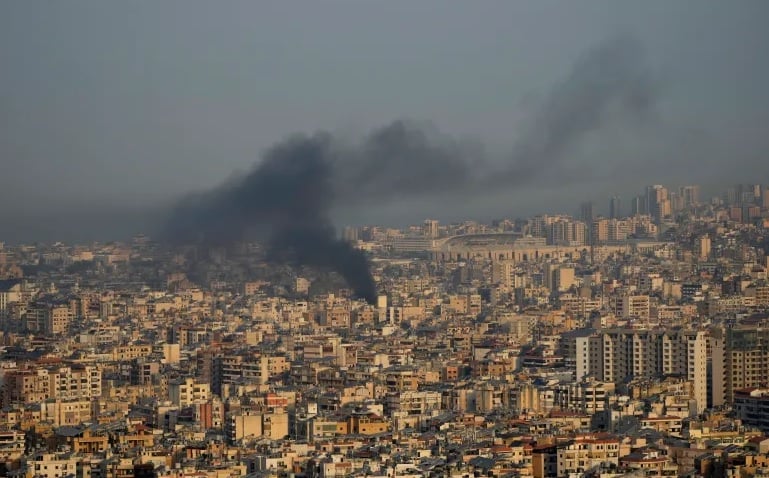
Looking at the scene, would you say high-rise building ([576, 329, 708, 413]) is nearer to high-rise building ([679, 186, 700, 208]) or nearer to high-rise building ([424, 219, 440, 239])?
high-rise building ([679, 186, 700, 208])

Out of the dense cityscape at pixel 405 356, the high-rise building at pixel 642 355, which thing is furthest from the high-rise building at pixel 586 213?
the high-rise building at pixel 642 355

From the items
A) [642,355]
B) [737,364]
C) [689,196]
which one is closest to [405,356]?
[642,355]

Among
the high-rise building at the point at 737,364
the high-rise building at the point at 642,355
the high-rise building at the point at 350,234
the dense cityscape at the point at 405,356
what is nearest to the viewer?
the dense cityscape at the point at 405,356

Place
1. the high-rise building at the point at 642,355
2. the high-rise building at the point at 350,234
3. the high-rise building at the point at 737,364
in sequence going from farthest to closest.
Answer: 1. the high-rise building at the point at 350,234
2. the high-rise building at the point at 642,355
3. the high-rise building at the point at 737,364

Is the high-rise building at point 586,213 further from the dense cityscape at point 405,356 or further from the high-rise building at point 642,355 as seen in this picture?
the high-rise building at point 642,355

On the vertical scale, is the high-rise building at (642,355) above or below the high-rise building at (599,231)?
below

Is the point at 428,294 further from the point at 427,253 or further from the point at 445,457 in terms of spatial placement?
the point at 445,457

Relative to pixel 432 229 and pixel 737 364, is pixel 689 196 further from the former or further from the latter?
pixel 737 364

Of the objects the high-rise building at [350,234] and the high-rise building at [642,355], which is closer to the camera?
the high-rise building at [642,355]

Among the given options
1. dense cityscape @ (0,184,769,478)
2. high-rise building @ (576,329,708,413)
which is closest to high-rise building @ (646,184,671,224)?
dense cityscape @ (0,184,769,478)

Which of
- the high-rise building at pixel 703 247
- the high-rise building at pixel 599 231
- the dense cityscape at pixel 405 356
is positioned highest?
the high-rise building at pixel 599 231
